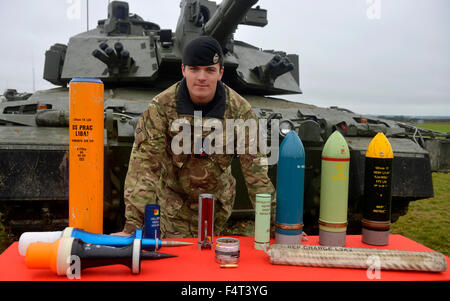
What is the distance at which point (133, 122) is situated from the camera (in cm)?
385

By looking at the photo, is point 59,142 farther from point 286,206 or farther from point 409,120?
point 409,120

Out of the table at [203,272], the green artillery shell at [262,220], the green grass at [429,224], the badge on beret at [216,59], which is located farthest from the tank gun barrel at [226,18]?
the green grass at [429,224]

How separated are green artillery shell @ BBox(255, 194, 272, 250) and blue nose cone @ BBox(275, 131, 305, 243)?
75mm

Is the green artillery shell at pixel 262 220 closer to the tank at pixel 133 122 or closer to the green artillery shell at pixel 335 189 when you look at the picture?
the green artillery shell at pixel 335 189

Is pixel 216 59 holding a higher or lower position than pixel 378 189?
higher

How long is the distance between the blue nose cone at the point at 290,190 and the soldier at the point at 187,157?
400mm

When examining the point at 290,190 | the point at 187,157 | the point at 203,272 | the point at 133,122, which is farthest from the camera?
the point at 133,122

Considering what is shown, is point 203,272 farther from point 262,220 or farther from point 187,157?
point 187,157

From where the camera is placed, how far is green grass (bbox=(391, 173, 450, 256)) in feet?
18.6

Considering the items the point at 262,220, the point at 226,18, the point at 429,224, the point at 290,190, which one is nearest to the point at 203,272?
the point at 262,220

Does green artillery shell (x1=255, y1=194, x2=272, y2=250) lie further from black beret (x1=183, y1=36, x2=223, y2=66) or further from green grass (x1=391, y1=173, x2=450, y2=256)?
green grass (x1=391, y1=173, x2=450, y2=256)

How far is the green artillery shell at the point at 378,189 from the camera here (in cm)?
199

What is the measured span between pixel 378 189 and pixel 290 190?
0.45 metres

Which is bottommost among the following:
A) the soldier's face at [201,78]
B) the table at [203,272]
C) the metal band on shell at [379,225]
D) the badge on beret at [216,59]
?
the table at [203,272]
